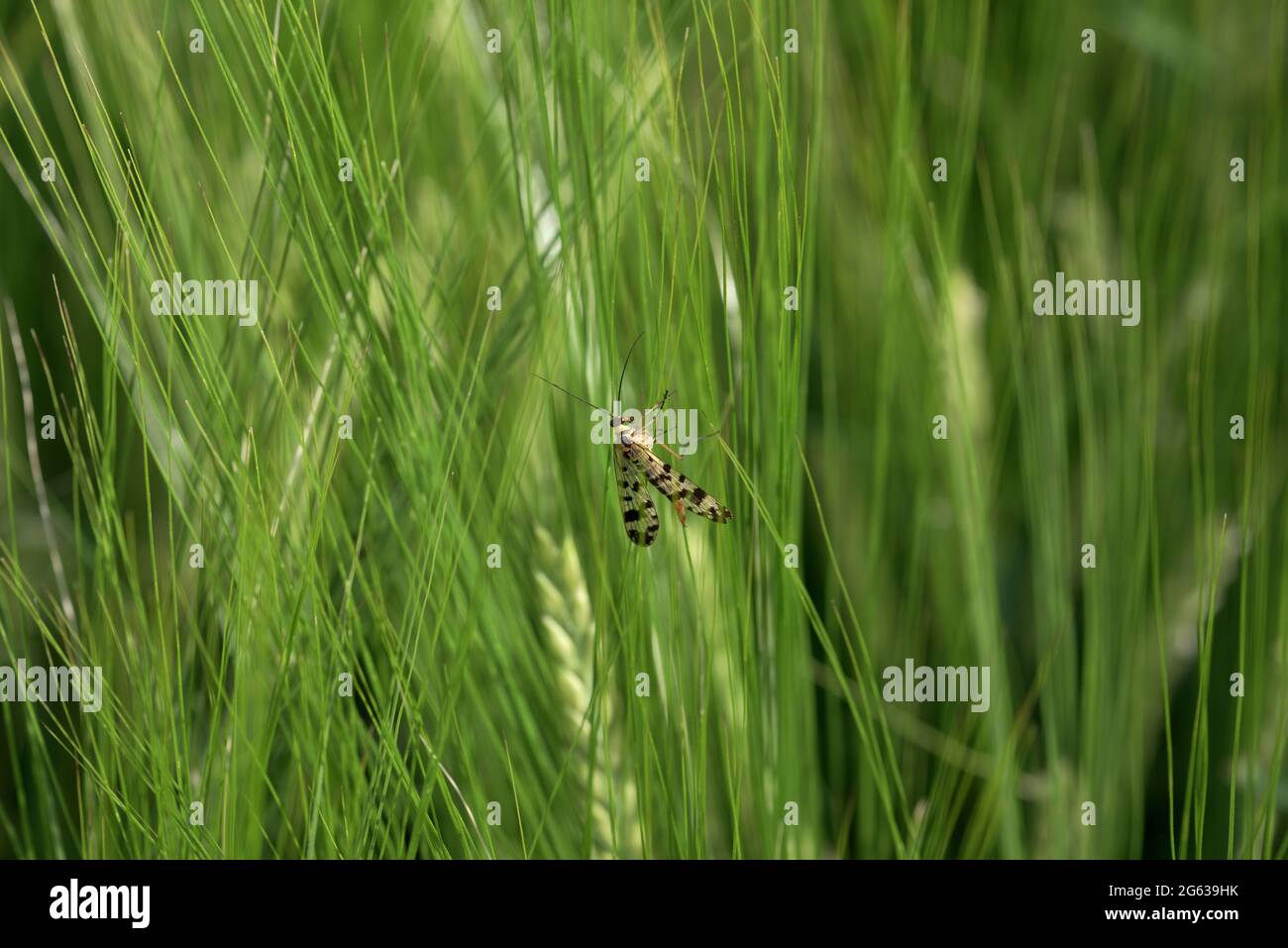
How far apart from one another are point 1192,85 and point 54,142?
1633 mm

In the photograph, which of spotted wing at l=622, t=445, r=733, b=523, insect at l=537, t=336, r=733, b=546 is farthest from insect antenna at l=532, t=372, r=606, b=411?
spotted wing at l=622, t=445, r=733, b=523

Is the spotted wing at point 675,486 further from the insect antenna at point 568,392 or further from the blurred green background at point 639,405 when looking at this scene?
the insect antenna at point 568,392

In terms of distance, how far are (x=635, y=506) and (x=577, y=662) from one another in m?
0.17

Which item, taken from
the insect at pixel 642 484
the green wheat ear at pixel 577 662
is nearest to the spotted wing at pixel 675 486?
the insect at pixel 642 484

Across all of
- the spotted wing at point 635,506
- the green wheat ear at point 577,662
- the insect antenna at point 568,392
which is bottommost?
the green wheat ear at point 577,662

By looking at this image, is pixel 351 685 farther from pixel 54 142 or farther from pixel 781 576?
pixel 54 142

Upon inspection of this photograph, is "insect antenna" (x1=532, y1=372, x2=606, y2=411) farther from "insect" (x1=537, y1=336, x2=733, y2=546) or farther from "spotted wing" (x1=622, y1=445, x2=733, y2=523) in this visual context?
"spotted wing" (x1=622, y1=445, x2=733, y2=523)

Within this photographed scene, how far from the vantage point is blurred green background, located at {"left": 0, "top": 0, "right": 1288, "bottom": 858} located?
95cm

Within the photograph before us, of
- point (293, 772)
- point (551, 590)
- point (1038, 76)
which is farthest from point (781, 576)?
point (1038, 76)

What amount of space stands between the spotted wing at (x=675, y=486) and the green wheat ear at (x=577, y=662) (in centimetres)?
13

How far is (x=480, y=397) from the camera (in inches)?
41.8

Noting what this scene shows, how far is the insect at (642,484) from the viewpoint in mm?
1000

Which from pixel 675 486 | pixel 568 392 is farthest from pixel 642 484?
pixel 568 392

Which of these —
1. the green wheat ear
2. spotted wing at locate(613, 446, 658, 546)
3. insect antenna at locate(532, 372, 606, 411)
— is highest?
insect antenna at locate(532, 372, 606, 411)
